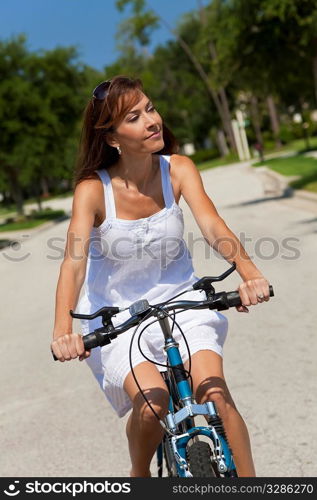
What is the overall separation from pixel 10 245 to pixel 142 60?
79.2 m

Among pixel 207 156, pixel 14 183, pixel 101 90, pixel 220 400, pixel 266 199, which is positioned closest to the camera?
pixel 220 400

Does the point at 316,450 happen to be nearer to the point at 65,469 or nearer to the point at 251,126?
the point at 65,469

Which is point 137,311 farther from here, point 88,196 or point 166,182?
point 166,182

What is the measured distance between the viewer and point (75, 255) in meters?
3.40

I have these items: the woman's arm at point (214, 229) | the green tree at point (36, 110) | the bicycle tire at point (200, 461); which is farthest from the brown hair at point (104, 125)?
the green tree at point (36, 110)

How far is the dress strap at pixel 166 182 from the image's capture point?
362 centimetres

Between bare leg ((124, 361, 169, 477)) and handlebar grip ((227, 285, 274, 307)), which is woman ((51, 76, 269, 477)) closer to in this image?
bare leg ((124, 361, 169, 477))

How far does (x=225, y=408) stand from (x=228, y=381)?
332 centimetres

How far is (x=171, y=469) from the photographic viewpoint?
11.0 feet

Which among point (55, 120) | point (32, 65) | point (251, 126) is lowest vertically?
point (251, 126)

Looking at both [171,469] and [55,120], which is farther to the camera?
[55,120]

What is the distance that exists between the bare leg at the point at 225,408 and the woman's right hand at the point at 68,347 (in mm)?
479

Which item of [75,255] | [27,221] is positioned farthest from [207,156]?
[75,255]

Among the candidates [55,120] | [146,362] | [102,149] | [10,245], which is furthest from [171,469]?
[55,120]
